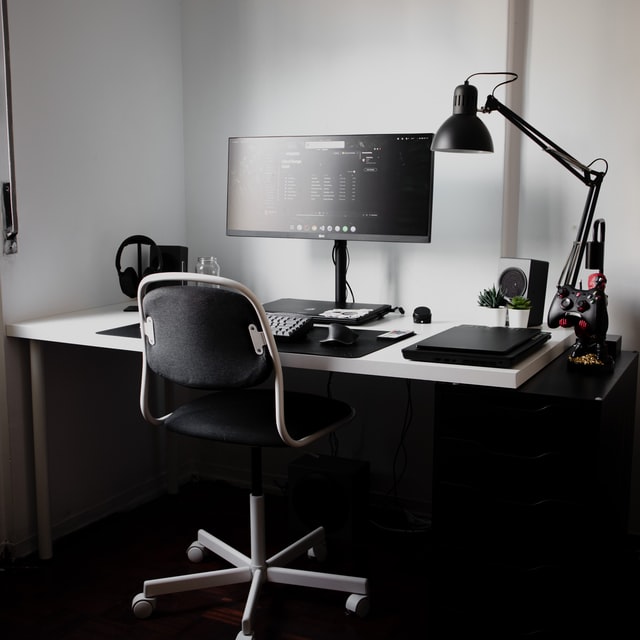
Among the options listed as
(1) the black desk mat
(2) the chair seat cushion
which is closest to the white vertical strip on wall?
(1) the black desk mat

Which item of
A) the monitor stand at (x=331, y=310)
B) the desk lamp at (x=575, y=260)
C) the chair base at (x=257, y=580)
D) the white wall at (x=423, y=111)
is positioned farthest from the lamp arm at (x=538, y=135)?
the chair base at (x=257, y=580)

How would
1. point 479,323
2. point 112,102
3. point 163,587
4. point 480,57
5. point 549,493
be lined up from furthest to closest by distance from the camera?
point 112,102 → point 480,57 → point 479,323 → point 163,587 → point 549,493

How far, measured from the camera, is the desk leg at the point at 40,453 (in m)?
2.53

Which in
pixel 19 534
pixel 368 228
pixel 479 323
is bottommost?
pixel 19 534

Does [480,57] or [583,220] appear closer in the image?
[583,220]

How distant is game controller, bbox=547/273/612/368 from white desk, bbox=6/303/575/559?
80 millimetres

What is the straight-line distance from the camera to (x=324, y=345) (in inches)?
85.2

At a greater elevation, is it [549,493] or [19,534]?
[549,493]

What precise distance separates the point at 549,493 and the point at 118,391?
67.0 inches

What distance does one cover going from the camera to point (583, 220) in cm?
236

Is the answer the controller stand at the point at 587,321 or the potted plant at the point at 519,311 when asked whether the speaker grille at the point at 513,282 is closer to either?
the potted plant at the point at 519,311

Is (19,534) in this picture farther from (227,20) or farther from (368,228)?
(227,20)

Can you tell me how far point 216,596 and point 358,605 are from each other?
0.43m

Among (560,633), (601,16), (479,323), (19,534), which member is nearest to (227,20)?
(601,16)
